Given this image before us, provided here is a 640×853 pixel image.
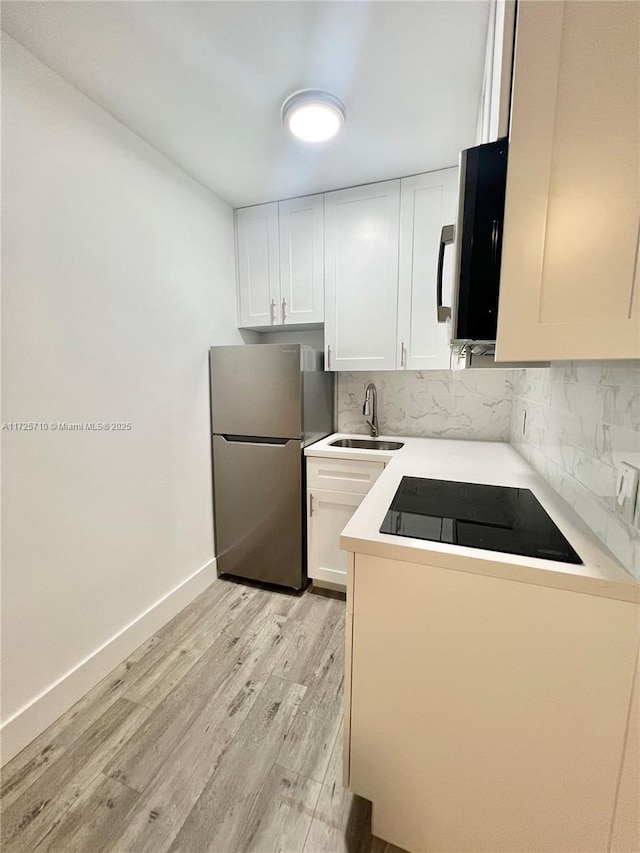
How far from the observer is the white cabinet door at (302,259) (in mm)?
2205

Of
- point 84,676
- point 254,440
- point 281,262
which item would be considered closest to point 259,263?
point 281,262

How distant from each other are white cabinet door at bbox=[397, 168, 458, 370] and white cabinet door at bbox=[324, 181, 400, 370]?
0.05 metres

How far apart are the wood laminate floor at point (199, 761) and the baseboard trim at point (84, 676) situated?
0.04 meters

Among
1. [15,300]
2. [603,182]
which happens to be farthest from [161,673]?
[603,182]

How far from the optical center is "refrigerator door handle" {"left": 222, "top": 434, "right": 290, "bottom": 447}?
6.86ft

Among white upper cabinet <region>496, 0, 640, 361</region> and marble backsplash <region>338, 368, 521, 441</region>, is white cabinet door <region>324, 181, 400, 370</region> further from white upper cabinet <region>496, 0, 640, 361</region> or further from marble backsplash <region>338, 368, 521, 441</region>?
white upper cabinet <region>496, 0, 640, 361</region>

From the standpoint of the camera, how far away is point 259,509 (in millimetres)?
2170

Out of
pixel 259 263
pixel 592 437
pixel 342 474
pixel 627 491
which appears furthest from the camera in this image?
pixel 259 263

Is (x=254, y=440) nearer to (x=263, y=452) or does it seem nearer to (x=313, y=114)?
(x=263, y=452)

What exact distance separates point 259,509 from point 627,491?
5.96ft

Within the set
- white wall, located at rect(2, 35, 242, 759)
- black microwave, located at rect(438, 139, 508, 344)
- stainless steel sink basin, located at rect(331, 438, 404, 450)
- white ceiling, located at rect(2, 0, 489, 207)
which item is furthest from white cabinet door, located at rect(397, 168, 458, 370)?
white wall, located at rect(2, 35, 242, 759)

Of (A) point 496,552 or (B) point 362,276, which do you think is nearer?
(A) point 496,552

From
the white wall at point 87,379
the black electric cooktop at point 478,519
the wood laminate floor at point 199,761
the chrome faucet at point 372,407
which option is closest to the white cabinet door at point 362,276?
the chrome faucet at point 372,407

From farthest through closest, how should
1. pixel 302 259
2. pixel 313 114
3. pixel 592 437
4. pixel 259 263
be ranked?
pixel 259 263 → pixel 302 259 → pixel 313 114 → pixel 592 437
